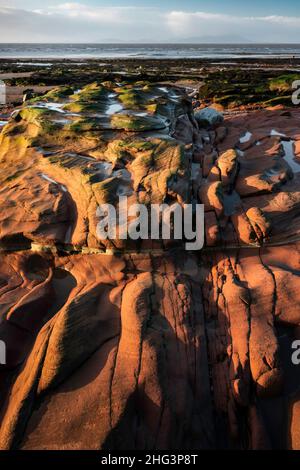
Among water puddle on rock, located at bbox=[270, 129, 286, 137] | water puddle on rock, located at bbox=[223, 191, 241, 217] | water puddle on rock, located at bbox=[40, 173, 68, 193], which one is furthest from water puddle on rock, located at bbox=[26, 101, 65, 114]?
water puddle on rock, located at bbox=[270, 129, 286, 137]

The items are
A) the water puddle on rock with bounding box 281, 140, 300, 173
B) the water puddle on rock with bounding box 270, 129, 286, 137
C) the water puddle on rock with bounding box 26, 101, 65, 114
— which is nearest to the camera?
the water puddle on rock with bounding box 281, 140, 300, 173

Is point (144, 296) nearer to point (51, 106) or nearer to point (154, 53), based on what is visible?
point (51, 106)

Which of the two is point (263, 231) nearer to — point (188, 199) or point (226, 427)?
point (188, 199)

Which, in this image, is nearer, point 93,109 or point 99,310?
point 99,310

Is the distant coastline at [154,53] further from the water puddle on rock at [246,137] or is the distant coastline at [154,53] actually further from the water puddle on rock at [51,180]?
the water puddle on rock at [51,180]

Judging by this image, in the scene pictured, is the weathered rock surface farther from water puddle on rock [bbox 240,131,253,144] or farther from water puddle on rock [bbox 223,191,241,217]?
water puddle on rock [bbox 240,131,253,144]

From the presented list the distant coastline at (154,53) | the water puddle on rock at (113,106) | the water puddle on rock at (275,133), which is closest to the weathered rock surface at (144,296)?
the water puddle on rock at (275,133)

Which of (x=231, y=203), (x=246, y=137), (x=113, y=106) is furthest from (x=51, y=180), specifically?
(x=246, y=137)

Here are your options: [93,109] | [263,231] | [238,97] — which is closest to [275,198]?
[263,231]

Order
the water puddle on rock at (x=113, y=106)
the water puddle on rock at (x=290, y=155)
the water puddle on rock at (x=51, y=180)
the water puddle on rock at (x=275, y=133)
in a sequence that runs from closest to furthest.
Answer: the water puddle on rock at (x=51, y=180)
the water puddle on rock at (x=290, y=155)
the water puddle on rock at (x=275, y=133)
the water puddle on rock at (x=113, y=106)
